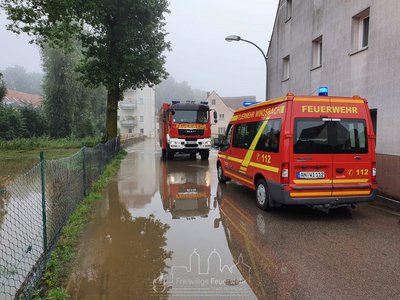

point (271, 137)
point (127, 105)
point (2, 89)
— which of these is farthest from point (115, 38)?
point (127, 105)

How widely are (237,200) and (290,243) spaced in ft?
10.3

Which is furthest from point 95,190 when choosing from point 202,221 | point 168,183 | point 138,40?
point 138,40

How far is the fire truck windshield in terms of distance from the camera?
56.1 ft

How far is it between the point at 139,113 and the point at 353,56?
71848mm

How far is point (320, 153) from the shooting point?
6270 mm

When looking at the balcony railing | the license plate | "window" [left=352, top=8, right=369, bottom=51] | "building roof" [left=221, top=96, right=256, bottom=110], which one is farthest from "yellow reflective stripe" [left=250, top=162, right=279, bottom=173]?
the balcony railing

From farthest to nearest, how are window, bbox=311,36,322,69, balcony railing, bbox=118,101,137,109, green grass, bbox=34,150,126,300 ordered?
balcony railing, bbox=118,101,137,109 < window, bbox=311,36,322,69 < green grass, bbox=34,150,126,300

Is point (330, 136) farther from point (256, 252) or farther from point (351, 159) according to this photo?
point (256, 252)

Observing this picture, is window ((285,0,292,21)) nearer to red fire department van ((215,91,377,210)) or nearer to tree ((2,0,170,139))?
tree ((2,0,170,139))

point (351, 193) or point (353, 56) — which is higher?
point (353, 56)

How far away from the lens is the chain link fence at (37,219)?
3879 millimetres

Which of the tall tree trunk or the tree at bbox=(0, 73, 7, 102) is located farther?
the tree at bbox=(0, 73, 7, 102)

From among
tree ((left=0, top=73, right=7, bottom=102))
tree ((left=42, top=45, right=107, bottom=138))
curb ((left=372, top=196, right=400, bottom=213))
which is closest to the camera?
curb ((left=372, top=196, right=400, bottom=213))

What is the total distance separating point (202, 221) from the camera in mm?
6449
